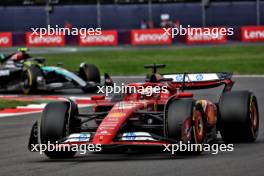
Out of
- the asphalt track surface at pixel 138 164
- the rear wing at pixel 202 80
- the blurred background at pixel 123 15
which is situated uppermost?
the blurred background at pixel 123 15

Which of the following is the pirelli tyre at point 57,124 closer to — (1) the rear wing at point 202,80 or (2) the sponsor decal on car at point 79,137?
(2) the sponsor decal on car at point 79,137

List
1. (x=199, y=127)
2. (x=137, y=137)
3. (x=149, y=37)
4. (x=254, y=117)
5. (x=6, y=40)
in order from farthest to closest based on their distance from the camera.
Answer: (x=6, y=40) → (x=149, y=37) → (x=254, y=117) → (x=199, y=127) → (x=137, y=137)

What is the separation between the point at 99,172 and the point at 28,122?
25.1ft

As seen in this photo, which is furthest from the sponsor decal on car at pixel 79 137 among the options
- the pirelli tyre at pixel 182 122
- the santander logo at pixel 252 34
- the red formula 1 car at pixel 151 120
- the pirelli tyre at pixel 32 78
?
the santander logo at pixel 252 34

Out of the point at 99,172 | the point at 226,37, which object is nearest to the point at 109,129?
the point at 99,172

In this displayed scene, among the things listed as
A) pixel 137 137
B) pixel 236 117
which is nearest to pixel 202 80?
pixel 236 117

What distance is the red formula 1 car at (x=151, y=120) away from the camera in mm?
10648

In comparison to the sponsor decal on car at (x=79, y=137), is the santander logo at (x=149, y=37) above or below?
above

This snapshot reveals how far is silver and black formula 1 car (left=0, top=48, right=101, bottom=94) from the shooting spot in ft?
79.4

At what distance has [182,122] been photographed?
10.7 metres

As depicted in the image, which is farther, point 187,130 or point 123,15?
point 123,15

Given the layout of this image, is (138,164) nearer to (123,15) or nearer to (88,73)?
(88,73)

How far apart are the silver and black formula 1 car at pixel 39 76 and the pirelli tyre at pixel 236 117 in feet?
39.7

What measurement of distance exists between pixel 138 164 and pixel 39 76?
14.6m
